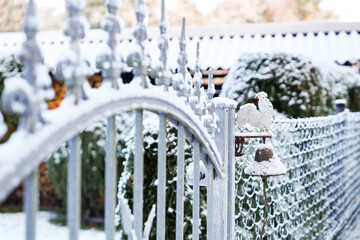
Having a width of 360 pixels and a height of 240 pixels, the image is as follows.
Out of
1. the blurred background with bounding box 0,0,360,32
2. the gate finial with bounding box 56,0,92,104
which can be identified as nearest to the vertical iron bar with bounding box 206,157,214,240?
the gate finial with bounding box 56,0,92,104

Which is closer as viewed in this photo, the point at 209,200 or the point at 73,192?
the point at 73,192

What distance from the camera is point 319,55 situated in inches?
321

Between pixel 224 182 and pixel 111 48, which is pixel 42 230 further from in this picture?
pixel 111 48

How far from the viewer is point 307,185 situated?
12.5ft

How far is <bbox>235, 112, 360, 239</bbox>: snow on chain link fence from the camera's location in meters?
3.07

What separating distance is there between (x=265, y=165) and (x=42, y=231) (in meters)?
4.95

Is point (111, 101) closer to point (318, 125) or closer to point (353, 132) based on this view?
point (318, 125)

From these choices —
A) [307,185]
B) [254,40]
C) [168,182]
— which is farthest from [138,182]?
[254,40]

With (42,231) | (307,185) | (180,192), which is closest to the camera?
(180,192)

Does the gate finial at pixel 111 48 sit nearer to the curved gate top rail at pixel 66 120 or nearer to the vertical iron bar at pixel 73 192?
the curved gate top rail at pixel 66 120

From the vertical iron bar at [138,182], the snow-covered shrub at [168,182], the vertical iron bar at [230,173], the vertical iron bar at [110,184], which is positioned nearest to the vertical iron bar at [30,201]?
the vertical iron bar at [110,184]

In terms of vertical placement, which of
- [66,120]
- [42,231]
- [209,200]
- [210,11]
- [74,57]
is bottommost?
[42,231]

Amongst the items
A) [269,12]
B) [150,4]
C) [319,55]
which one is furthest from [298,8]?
[319,55]

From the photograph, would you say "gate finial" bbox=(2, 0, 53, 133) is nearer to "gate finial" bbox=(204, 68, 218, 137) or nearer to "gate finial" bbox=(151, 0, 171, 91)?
"gate finial" bbox=(151, 0, 171, 91)
